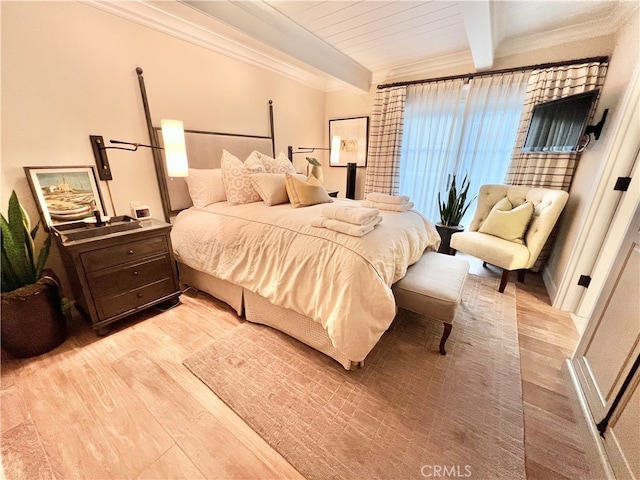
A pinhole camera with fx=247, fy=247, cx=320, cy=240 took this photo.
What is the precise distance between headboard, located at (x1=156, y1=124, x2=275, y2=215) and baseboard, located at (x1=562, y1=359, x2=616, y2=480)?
3279mm

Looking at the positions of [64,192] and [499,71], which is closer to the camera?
[64,192]

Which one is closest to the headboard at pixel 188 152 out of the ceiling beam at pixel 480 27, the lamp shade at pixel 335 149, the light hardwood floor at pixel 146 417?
the light hardwood floor at pixel 146 417

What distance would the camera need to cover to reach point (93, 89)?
74.2 inches

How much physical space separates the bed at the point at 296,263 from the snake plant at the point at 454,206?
42.2 inches

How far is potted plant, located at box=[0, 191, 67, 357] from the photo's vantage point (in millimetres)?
1483

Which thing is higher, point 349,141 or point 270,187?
point 349,141

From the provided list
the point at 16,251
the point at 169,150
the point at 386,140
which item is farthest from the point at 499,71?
the point at 16,251

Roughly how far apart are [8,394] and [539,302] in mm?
3979

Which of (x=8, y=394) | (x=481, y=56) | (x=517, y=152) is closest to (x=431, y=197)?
(x=517, y=152)

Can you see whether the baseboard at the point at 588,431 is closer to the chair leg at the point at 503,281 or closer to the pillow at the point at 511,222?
the chair leg at the point at 503,281

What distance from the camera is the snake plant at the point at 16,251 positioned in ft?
4.82

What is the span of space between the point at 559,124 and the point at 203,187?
3524 mm

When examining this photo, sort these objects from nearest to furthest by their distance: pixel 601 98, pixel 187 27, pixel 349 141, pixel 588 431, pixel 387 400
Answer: pixel 588 431, pixel 387 400, pixel 187 27, pixel 601 98, pixel 349 141

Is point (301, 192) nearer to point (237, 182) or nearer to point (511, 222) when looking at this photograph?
point (237, 182)
